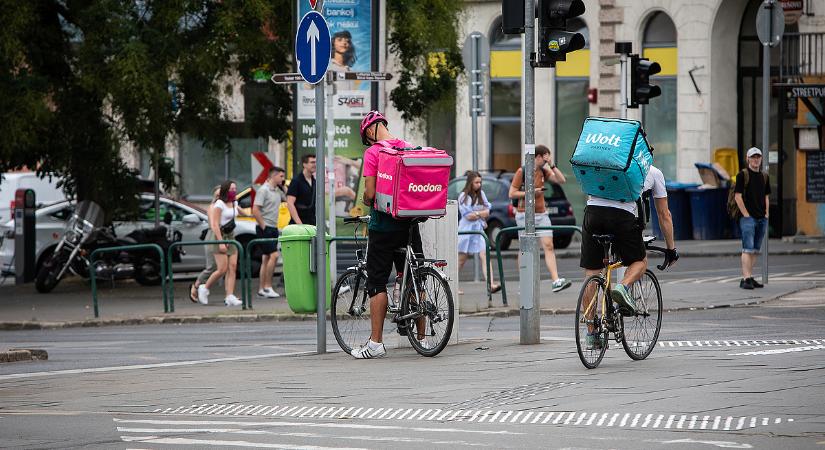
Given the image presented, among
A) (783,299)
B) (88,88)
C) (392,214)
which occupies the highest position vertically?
(88,88)

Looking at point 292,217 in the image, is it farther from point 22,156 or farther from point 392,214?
point 392,214

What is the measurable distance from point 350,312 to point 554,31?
111 inches

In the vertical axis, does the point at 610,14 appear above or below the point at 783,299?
above

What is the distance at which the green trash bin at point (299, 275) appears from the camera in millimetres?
14977

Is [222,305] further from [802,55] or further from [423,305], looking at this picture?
[802,55]

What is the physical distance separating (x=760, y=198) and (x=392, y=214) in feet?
31.5

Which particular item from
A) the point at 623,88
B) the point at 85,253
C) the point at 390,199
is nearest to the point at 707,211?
the point at 85,253

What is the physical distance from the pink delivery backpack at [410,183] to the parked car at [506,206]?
62.7 feet

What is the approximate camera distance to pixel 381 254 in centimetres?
1266

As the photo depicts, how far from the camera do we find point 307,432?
8.80 meters

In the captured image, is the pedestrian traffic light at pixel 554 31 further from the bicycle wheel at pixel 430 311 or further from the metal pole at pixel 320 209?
the bicycle wheel at pixel 430 311

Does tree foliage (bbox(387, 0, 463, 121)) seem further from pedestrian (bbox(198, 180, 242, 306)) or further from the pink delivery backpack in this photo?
the pink delivery backpack

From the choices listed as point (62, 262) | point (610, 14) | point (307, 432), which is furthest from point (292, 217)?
point (610, 14)

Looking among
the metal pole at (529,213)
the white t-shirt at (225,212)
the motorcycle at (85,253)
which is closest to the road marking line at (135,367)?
the metal pole at (529,213)
